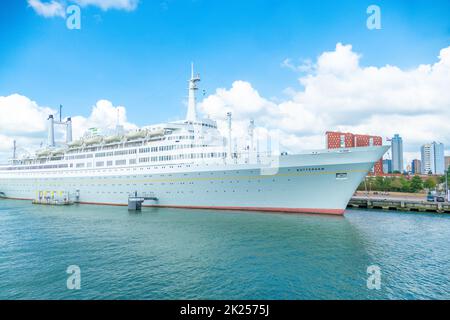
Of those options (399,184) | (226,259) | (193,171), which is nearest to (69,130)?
(193,171)

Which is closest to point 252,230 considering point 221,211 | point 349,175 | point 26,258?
point 221,211

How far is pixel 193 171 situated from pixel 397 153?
132 m

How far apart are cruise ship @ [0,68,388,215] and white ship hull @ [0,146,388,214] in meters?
0.09

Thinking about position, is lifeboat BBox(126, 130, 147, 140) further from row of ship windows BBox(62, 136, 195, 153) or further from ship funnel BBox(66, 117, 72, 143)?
ship funnel BBox(66, 117, 72, 143)

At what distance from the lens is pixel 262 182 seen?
27609 millimetres

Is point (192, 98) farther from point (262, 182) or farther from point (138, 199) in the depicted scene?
point (262, 182)

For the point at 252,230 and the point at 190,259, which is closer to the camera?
the point at 190,259

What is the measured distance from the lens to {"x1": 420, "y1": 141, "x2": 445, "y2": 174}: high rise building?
114750mm

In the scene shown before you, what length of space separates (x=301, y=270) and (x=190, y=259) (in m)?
5.55

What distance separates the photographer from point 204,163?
31562 mm

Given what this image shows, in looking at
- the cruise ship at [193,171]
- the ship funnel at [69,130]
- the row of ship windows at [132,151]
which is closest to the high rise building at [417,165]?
the cruise ship at [193,171]

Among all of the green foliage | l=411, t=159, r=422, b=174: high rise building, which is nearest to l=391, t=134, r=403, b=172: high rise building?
l=411, t=159, r=422, b=174: high rise building

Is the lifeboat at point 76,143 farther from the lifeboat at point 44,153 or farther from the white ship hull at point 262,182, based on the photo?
the white ship hull at point 262,182
